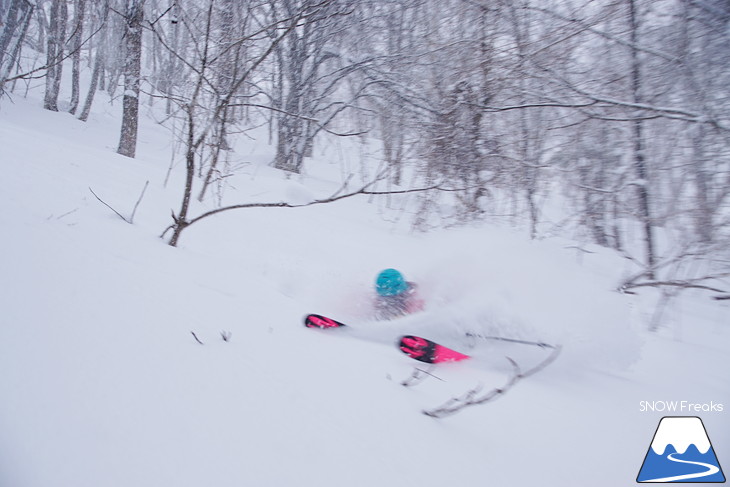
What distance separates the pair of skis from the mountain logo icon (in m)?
1.07

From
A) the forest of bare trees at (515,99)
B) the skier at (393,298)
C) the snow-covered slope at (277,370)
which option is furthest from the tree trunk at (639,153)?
the skier at (393,298)

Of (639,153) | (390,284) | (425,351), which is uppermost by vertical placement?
(639,153)

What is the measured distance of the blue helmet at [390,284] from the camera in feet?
11.7

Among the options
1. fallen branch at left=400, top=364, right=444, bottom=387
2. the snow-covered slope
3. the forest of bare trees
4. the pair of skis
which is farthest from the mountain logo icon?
the forest of bare trees

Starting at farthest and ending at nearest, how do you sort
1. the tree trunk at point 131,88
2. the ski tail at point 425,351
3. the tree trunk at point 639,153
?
the tree trunk at point 131,88, the tree trunk at point 639,153, the ski tail at point 425,351

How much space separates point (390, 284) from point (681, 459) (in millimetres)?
2361

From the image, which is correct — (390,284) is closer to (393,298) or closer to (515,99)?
(393,298)

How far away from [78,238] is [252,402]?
6.06ft

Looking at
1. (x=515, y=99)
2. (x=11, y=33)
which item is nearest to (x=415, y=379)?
(x=515, y=99)

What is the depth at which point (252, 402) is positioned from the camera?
143cm

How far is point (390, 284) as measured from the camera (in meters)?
3.57

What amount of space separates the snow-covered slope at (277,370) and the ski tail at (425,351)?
7 centimetres

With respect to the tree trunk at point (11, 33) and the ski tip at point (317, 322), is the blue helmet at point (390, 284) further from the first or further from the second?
the tree trunk at point (11, 33)

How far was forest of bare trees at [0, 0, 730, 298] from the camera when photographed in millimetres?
3961
